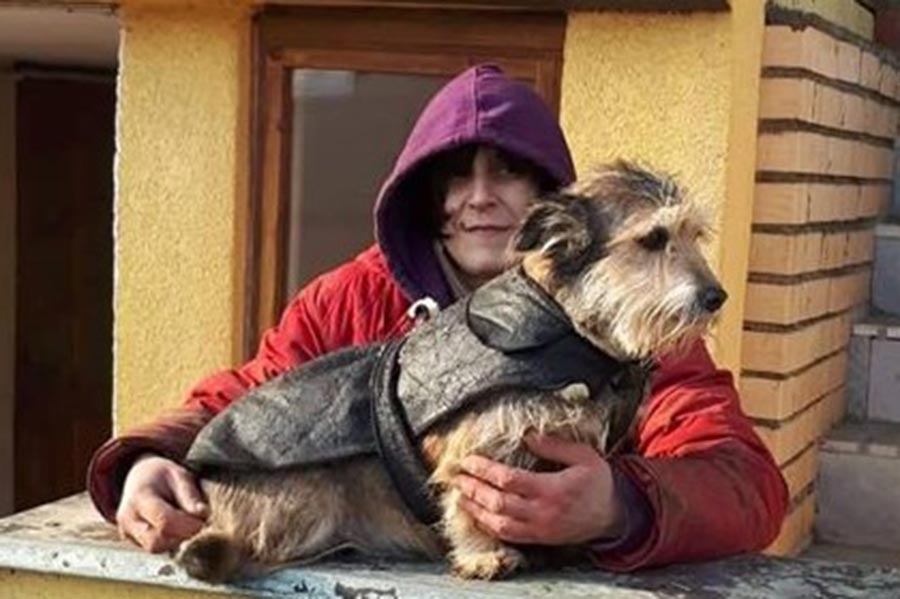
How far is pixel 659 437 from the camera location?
8.47 feet

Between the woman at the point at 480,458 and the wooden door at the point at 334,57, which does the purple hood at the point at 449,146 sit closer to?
the woman at the point at 480,458

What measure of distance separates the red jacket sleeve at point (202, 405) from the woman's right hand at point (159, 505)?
32 mm

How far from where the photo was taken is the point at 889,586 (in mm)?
2342

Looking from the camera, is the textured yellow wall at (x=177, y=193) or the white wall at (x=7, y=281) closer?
the textured yellow wall at (x=177, y=193)

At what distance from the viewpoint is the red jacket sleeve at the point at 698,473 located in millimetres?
2330

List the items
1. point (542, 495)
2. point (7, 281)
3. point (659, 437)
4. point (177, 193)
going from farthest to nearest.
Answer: point (7, 281), point (177, 193), point (659, 437), point (542, 495)

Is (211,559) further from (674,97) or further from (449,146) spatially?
(674,97)

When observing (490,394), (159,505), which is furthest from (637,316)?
(159,505)

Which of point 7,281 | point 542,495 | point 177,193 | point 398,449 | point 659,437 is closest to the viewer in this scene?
point 542,495

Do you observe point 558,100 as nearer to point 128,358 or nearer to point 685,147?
point 685,147

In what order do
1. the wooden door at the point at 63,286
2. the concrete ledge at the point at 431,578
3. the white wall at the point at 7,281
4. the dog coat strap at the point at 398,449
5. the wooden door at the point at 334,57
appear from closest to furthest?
the concrete ledge at the point at 431,578 < the dog coat strap at the point at 398,449 < the wooden door at the point at 334,57 < the white wall at the point at 7,281 < the wooden door at the point at 63,286

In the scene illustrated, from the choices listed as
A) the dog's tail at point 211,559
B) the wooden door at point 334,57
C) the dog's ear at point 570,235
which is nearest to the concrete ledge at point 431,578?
the dog's tail at point 211,559

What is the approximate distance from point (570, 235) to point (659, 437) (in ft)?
1.41

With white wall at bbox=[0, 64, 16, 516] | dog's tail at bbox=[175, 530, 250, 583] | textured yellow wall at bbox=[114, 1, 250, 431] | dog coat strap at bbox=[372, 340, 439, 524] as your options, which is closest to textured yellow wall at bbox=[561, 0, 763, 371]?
textured yellow wall at bbox=[114, 1, 250, 431]
